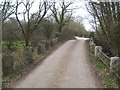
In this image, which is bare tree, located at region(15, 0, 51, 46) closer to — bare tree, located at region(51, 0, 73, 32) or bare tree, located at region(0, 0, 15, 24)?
bare tree, located at region(0, 0, 15, 24)

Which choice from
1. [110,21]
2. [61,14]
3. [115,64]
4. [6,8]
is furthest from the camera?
[61,14]

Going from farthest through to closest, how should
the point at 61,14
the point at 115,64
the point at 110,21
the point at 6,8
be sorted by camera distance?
the point at 61,14, the point at 6,8, the point at 110,21, the point at 115,64

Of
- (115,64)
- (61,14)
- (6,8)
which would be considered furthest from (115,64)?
(61,14)

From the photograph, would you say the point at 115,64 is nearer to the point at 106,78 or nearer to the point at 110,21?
the point at 106,78

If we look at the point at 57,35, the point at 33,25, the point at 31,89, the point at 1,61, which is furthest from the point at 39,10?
the point at 31,89

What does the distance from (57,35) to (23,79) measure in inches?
831

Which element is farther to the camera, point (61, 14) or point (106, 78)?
point (61, 14)

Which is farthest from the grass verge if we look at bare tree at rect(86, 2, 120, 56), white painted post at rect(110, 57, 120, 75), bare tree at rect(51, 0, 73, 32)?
bare tree at rect(51, 0, 73, 32)

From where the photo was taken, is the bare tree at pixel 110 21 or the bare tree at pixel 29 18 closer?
the bare tree at pixel 110 21

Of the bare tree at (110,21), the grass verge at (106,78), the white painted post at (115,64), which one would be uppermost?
the bare tree at (110,21)

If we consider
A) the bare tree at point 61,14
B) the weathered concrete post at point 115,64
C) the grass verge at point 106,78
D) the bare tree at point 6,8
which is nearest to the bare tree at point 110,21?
the weathered concrete post at point 115,64

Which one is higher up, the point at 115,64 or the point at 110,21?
the point at 110,21

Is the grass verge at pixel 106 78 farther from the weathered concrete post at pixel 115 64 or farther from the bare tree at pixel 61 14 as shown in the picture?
the bare tree at pixel 61 14

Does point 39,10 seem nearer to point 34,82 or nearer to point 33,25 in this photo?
point 33,25
